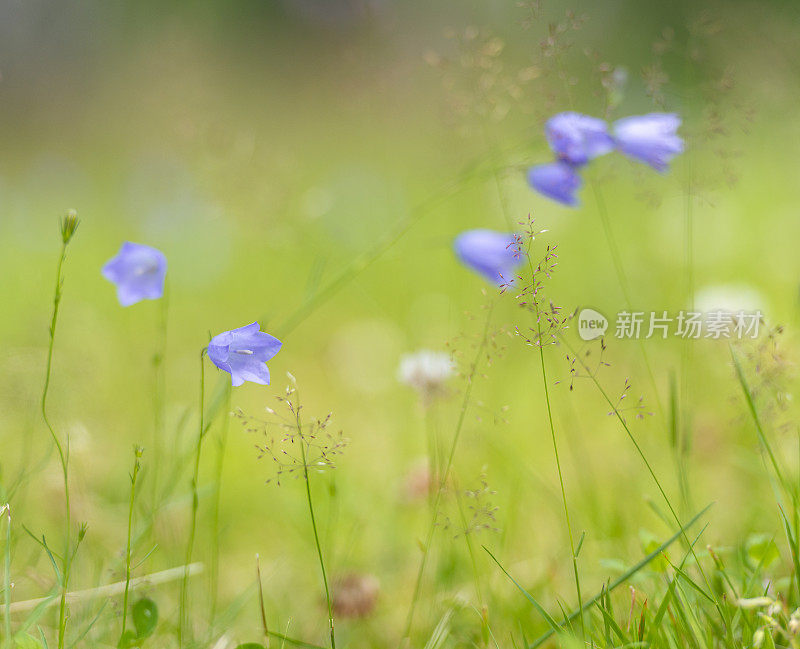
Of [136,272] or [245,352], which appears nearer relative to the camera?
[245,352]

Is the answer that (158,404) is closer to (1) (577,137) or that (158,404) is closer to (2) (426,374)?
(2) (426,374)

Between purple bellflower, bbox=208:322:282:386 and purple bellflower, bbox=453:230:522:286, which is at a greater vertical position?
purple bellflower, bbox=453:230:522:286

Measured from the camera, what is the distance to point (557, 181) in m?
1.52

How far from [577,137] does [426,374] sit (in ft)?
2.29

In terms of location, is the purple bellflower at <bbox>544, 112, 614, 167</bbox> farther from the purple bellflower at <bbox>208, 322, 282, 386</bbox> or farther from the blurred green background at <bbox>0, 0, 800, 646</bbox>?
the purple bellflower at <bbox>208, 322, 282, 386</bbox>

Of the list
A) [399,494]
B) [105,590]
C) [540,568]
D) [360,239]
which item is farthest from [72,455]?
[360,239]

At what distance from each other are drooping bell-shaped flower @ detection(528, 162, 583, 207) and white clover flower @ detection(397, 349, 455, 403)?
1.70ft

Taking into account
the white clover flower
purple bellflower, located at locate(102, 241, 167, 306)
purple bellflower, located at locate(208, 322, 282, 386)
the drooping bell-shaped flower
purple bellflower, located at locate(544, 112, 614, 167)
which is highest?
purple bellflower, located at locate(544, 112, 614, 167)

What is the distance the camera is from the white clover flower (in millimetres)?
1833

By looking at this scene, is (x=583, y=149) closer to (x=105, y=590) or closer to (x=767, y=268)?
(x=105, y=590)

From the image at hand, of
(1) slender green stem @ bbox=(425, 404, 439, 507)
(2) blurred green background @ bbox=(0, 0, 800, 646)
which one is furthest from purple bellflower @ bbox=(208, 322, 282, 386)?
(1) slender green stem @ bbox=(425, 404, 439, 507)

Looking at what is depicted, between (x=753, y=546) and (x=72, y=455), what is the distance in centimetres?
147

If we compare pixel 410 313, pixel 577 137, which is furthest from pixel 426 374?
pixel 410 313

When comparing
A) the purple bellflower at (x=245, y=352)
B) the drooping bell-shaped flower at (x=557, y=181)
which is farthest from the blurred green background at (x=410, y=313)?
the purple bellflower at (x=245, y=352)
